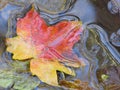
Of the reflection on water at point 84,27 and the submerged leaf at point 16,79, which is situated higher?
the reflection on water at point 84,27

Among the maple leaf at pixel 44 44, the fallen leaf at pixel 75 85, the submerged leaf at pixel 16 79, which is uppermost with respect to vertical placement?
the maple leaf at pixel 44 44

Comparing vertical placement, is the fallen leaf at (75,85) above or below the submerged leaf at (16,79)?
below

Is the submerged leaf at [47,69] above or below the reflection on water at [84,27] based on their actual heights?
below

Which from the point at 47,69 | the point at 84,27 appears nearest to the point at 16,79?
the point at 47,69

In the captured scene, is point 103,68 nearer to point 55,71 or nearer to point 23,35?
point 55,71

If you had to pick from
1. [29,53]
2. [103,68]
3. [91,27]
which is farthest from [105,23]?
[29,53]

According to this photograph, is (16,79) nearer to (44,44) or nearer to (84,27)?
(44,44)
